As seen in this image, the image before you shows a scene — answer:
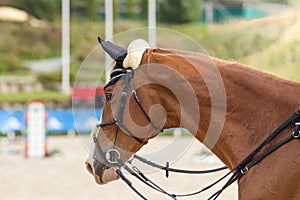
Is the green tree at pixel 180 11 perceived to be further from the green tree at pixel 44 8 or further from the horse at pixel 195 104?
the horse at pixel 195 104

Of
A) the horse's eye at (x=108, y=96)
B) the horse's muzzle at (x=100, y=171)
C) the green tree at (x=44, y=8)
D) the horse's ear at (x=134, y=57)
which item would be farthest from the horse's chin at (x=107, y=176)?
the green tree at (x=44, y=8)

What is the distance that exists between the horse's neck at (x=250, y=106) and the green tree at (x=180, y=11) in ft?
100

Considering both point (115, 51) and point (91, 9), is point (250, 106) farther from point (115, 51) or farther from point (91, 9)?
point (91, 9)

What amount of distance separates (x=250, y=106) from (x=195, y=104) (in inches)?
12.8

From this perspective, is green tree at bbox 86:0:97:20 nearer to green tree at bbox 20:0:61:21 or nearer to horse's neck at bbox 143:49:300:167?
green tree at bbox 20:0:61:21

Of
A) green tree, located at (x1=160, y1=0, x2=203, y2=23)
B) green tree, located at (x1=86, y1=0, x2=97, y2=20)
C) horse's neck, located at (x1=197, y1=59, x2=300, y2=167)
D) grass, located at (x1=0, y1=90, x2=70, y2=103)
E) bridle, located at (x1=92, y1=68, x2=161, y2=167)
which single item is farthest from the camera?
green tree, located at (x1=86, y1=0, x2=97, y2=20)

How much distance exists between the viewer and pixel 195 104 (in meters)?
4.06

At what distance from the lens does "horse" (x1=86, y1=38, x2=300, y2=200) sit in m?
3.92

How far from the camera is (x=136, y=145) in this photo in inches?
165

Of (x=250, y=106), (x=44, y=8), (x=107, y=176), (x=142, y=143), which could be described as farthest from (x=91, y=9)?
(x=250, y=106)

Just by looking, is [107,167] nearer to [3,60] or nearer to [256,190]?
[256,190]

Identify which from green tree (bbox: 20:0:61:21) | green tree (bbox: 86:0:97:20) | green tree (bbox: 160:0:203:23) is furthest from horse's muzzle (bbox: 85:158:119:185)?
green tree (bbox: 20:0:61:21)

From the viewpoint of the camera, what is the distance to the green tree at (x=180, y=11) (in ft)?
113

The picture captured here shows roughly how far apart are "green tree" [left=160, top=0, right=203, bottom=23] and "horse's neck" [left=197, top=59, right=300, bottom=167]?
100 ft
